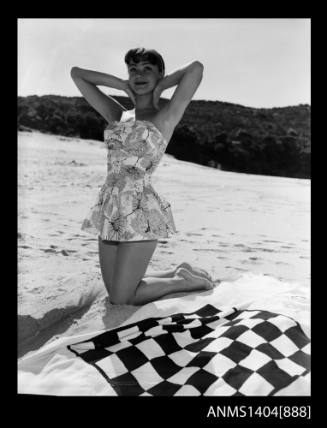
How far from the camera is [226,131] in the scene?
28.7ft

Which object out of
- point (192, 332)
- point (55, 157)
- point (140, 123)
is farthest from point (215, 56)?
point (55, 157)

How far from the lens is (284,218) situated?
5.12m

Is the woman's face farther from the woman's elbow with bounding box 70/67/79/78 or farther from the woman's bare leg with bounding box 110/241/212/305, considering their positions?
the woman's bare leg with bounding box 110/241/212/305

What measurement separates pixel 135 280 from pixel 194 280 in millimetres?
372

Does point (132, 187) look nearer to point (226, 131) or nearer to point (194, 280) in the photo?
point (194, 280)

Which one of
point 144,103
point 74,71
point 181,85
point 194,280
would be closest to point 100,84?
point 74,71

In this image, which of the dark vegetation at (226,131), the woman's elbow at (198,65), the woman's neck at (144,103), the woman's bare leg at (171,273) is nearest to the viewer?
the woman's elbow at (198,65)

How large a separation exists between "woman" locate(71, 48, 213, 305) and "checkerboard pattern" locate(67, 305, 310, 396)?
0.92 feet

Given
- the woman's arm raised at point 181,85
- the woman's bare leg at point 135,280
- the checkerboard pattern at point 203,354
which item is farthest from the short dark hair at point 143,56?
the checkerboard pattern at point 203,354

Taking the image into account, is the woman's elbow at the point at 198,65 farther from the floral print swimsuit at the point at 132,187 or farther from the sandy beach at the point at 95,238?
the sandy beach at the point at 95,238

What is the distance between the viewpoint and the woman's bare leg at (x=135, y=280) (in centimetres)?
218

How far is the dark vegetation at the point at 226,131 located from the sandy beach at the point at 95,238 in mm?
276

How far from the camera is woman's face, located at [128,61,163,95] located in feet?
7.34

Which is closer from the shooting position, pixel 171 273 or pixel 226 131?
pixel 171 273
